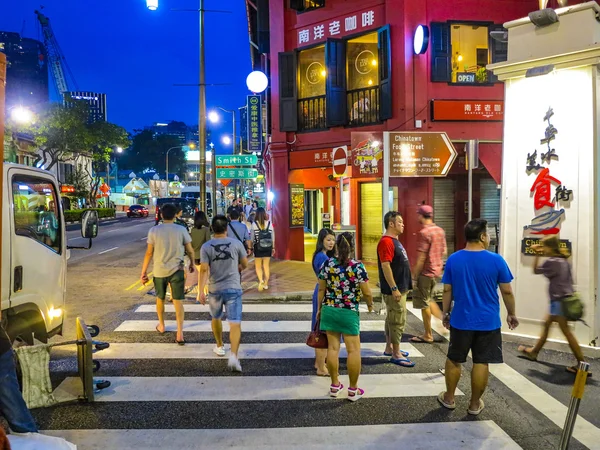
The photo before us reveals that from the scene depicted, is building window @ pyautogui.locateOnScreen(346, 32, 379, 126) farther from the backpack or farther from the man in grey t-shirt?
the man in grey t-shirt

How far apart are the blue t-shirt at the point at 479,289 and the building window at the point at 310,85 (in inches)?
415

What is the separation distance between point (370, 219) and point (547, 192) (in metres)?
7.92

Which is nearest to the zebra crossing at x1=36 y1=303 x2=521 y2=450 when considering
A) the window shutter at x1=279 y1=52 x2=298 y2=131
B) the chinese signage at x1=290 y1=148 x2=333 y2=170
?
the chinese signage at x1=290 y1=148 x2=333 y2=170

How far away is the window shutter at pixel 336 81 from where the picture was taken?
45.0 ft

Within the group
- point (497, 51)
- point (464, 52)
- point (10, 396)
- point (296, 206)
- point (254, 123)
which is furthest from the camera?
point (254, 123)

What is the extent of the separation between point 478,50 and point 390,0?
2682mm

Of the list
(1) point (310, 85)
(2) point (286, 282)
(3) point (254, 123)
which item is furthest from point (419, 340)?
(3) point (254, 123)

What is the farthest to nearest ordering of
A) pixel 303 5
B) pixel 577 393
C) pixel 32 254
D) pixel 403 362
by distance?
pixel 303 5
pixel 403 362
pixel 32 254
pixel 577 393

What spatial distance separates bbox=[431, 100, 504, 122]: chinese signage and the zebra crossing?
7556 mm

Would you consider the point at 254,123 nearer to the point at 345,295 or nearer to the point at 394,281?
the point at 394,281

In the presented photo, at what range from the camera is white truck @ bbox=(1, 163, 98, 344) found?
15.1ft

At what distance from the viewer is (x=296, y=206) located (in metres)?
15.1

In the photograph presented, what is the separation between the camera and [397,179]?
1291cm

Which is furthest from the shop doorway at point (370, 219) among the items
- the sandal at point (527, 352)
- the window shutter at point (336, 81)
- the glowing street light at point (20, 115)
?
the glowing street light at point (20, 115)
